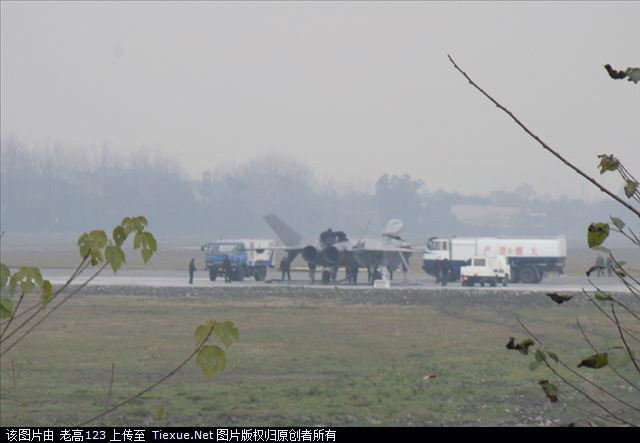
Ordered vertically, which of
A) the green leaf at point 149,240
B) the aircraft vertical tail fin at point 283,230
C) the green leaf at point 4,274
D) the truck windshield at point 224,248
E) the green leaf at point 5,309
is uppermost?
the aircraft vertical tail fin at point 283,230

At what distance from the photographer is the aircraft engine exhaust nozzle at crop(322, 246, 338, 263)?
56.4 meters

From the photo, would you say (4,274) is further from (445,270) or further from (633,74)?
(445,270)

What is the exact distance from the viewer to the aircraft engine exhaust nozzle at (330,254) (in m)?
56.4

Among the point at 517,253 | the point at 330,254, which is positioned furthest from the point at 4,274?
the point at 517,253

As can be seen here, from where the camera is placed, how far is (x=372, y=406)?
1788cm

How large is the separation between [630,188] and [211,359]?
58.2 inches

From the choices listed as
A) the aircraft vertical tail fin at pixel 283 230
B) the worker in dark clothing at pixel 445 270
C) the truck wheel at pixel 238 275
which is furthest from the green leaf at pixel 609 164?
the aircraft vertical tail fin at pixel 283 230

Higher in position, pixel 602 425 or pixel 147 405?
pixel 602 425

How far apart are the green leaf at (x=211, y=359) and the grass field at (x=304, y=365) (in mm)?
3459

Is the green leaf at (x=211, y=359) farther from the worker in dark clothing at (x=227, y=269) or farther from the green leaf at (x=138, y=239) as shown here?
the worker in dark clothing at (x=227, y=269)

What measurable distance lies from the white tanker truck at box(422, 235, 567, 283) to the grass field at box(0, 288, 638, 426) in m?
18.3
